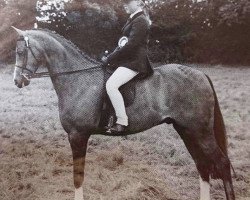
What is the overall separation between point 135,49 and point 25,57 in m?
0.96

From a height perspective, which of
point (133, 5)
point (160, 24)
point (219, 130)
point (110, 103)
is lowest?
point (219, 130)

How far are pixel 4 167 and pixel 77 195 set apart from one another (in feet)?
2.71

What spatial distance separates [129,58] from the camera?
3236 millimetres

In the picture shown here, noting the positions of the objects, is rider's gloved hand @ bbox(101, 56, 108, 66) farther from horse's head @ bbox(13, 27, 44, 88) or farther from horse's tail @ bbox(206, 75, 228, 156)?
horse's tail @ bbox(206, 75, 228, 156)

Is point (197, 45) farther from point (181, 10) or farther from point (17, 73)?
point (17, 73)

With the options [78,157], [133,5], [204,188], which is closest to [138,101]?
[78,157]

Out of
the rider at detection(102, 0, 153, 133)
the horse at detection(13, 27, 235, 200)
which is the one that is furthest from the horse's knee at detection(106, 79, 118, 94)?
the horse at detection(13, 27, 235, 200)

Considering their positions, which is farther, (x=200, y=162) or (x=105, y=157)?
(x=105, y=157)

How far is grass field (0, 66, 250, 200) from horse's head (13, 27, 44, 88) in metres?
0.40

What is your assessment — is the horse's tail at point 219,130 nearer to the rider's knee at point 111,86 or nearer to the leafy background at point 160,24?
the leafy background at point 160,24

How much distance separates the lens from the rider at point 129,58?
125 inches

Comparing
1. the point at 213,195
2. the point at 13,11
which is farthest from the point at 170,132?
the point at 13,11

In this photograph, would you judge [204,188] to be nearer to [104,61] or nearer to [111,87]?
[111,87]

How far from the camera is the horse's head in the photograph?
315cm
